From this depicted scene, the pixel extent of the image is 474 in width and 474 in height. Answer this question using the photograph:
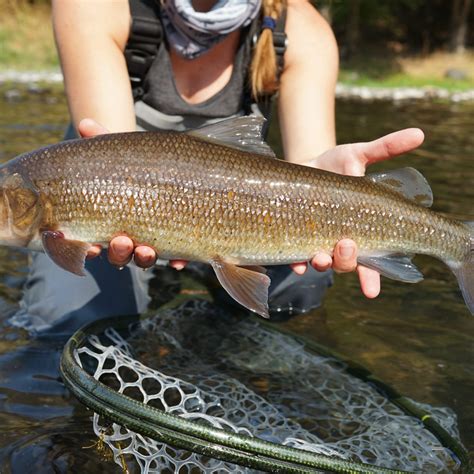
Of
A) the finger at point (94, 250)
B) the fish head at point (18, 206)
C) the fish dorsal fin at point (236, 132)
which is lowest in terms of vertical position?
the finger at point (94, 250)

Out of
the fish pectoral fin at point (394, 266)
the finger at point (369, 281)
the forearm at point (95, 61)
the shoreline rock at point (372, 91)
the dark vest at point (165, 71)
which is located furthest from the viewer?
the shoreline rock at point (372, 91)

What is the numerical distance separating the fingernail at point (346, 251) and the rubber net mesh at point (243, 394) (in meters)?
0.72

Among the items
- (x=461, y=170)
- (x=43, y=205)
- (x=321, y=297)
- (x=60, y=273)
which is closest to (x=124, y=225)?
(x=43, y=205)

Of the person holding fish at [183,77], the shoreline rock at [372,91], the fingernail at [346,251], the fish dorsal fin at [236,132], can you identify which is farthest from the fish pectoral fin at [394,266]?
the shoreline rock at [372,91]

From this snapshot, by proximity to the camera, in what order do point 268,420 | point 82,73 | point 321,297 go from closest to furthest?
1. point 268,420
2. point 82,73
3. point 321,297

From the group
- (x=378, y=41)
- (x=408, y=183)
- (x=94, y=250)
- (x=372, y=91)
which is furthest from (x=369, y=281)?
(x=378, y=41)

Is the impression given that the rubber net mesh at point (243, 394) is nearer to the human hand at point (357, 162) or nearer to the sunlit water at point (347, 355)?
the sunlit water at point (347, 355)

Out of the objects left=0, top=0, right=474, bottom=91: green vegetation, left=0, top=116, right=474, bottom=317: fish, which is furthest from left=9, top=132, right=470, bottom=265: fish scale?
left=0, top=0, right=474, bottom=91: green vegetation

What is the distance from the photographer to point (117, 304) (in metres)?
3.63

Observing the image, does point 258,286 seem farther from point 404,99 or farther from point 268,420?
point 404,99

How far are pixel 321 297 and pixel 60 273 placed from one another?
157 centimetres

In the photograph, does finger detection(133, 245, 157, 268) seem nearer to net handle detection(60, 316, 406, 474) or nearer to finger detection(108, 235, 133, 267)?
finger detection(108, 235, 133, 267)

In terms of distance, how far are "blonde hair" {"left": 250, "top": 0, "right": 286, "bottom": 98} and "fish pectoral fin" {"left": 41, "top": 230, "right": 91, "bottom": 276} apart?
59.7 inches

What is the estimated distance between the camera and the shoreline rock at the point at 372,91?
61.0 feet
